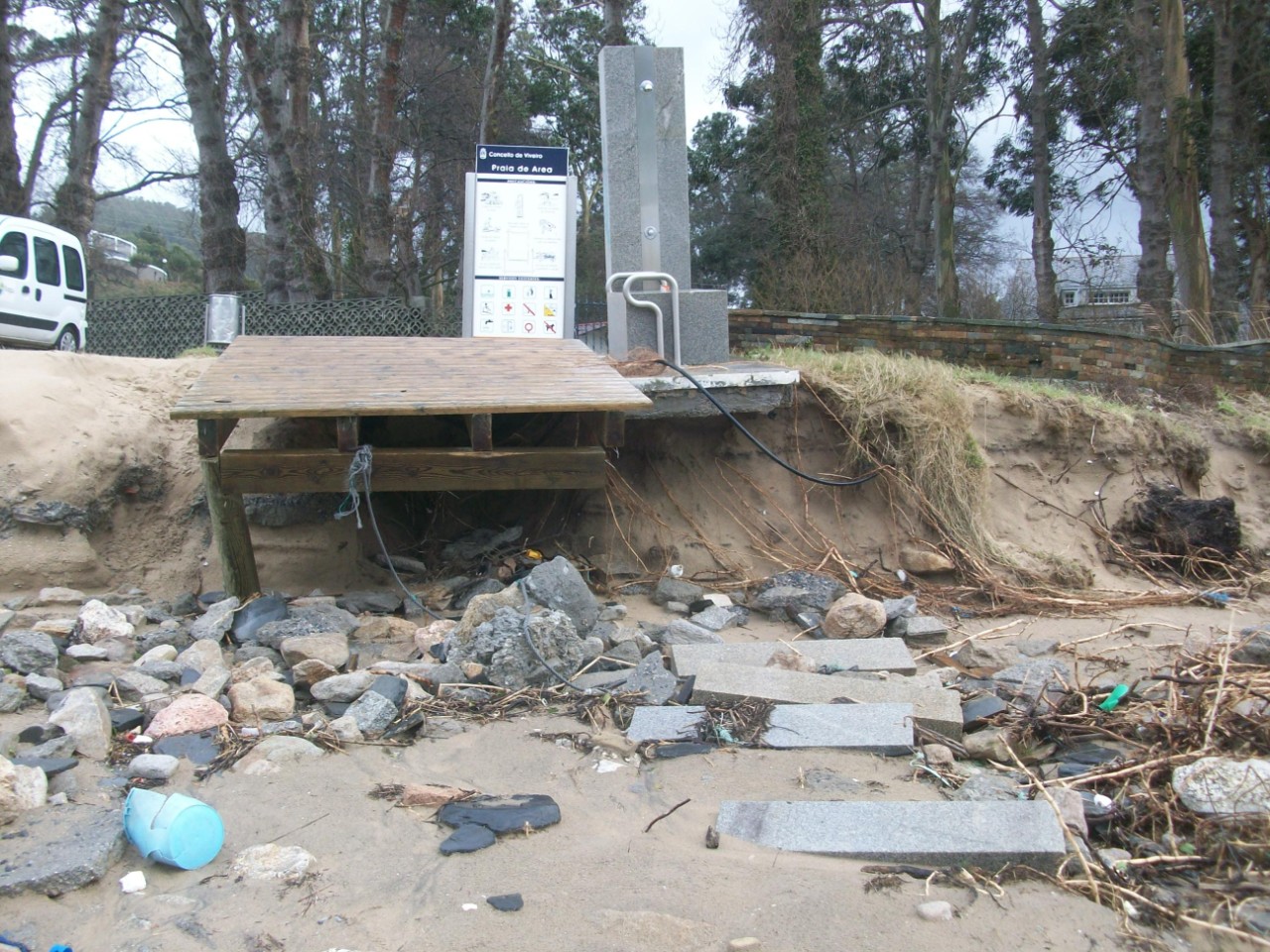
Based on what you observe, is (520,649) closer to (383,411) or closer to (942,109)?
(383,411)

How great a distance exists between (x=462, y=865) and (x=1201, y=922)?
2172 millimetres

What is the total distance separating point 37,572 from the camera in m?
6.26

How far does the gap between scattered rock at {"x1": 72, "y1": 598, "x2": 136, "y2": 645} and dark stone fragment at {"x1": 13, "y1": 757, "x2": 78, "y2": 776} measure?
1.57m

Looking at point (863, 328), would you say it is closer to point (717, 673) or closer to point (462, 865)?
point (717, 673)

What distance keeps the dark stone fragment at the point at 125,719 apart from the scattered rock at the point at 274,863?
3.90 ft

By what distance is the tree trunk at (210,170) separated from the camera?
16.8 m

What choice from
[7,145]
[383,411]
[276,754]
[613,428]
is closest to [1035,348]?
[613,428]

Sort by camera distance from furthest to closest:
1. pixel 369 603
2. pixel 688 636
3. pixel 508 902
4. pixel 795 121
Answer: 1. pixel 795 121
2. pixel 369 603
3. pixel 688 636
4. pixel 508 902

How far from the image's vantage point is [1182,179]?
51.5 ft

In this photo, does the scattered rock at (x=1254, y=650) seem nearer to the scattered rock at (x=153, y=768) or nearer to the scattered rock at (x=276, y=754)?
the scattered rock at (x=276, y=754)

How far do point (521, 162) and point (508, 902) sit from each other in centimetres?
680

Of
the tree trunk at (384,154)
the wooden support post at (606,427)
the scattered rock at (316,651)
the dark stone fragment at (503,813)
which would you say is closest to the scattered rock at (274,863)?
the dark stone fragment at (503,813)

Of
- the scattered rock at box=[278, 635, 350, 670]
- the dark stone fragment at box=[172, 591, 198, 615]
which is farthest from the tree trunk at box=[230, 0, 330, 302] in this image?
the scattered rock at box=[278, 635, 350, 670]

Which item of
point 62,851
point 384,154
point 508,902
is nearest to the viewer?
point 508,902
